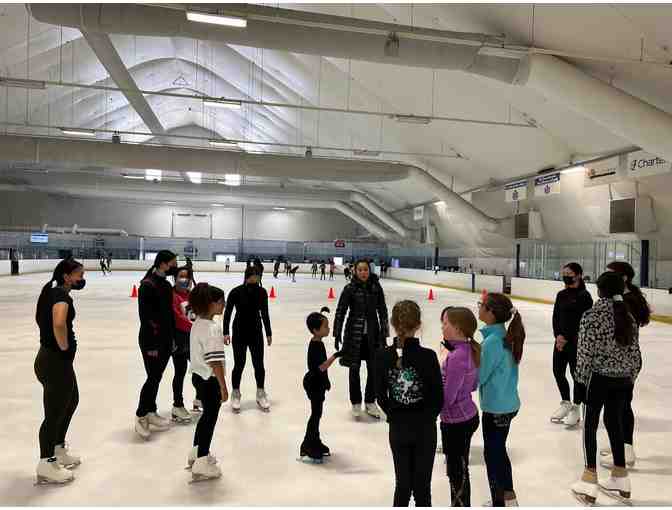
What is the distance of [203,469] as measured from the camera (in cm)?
356

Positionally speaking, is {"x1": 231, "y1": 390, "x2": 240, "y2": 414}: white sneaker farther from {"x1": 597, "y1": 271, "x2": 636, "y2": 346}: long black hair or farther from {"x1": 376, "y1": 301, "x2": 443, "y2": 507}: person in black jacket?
{"x1": 597, "y1": 271, "x2": 636, "y2": 346}: long black hair

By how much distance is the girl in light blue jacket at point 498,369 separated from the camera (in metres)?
2.94

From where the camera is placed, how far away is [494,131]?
17.4 metres

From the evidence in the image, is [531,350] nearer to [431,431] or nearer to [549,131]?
[431,431]

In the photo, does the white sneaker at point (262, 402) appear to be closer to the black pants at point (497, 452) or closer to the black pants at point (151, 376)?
the black pants at point (151, 376)

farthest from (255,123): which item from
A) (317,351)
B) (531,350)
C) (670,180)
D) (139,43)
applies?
(317,351)

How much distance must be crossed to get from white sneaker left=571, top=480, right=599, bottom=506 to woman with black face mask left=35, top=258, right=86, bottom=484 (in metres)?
3.36

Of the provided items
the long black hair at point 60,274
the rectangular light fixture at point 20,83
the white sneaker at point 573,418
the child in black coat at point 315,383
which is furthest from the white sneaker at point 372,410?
the rectangular light fixture at point 20,83

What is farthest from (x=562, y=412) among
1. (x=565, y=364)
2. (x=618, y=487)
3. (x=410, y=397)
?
(x=410, y=397)

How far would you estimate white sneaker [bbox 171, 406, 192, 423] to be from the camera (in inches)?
190

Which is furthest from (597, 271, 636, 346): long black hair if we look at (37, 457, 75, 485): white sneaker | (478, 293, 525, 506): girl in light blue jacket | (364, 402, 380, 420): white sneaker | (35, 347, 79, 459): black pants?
(37, 457, 75, 485): white sneaker

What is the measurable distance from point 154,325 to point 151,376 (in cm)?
48

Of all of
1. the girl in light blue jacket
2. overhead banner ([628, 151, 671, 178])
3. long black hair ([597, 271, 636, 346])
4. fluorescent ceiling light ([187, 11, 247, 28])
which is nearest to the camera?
the girl in light blue jacket

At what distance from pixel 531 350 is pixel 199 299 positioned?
23.7 feet
